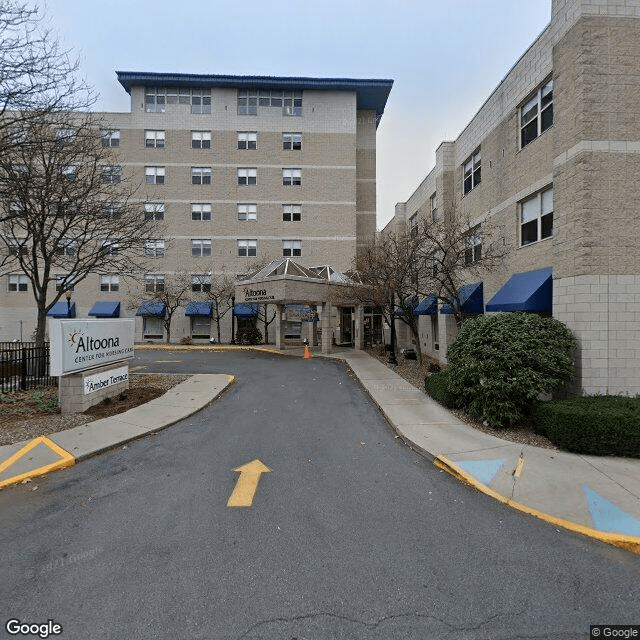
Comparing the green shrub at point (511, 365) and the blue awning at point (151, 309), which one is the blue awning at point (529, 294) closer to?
the green shrub at point (511, 365)

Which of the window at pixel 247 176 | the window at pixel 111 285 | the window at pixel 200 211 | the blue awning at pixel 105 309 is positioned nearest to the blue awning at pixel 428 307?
the window at pixel 247 176

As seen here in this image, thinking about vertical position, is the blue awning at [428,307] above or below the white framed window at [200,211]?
below

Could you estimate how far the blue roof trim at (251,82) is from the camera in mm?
31656

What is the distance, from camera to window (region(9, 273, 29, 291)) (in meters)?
32.4

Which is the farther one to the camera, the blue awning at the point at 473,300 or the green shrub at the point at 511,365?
the blue awning at the point at 473,300

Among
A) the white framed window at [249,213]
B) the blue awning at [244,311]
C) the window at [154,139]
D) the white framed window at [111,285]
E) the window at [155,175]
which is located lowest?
the blue awning at [244,311]

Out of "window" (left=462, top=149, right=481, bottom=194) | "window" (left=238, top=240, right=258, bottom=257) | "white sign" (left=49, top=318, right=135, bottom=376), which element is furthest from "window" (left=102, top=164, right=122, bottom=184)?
"window" (left=238, top=240, right=258, bottom=257)

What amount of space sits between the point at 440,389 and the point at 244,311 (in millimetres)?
23679

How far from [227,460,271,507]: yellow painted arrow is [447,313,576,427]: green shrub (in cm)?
503

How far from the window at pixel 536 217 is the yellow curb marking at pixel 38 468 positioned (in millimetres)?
13057

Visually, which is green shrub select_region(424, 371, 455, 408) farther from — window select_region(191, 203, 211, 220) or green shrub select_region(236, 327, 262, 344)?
window select_region(191, 203, 211, 220)

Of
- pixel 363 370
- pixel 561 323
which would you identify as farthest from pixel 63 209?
pixel 561 323

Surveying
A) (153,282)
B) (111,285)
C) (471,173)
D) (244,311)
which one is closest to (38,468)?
(471,173)

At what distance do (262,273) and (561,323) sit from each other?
17868 millimetres
